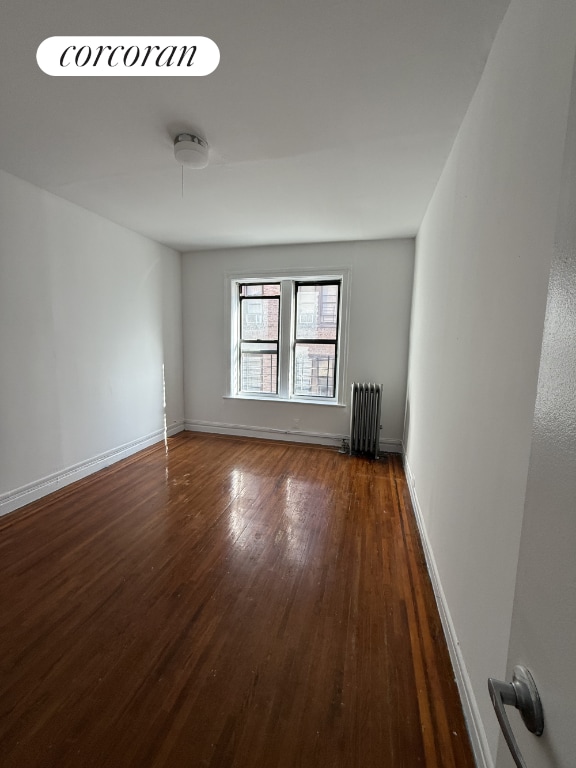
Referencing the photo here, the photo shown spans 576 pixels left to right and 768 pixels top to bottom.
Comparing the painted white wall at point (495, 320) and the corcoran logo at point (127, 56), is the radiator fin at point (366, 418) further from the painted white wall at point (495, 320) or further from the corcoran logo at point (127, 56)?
the corcoran logo at point (127, 56)

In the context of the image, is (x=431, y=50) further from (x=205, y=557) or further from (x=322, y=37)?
(x=205, y=557)

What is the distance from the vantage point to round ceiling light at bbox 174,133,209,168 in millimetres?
1907

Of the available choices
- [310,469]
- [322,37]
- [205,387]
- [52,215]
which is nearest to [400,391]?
[310,469]

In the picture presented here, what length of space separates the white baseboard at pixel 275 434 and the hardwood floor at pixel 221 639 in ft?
4.80

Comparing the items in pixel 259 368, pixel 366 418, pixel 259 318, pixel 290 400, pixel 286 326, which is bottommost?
pixel 366 418

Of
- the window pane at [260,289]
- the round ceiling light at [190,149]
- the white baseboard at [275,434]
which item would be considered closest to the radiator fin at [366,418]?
Result: the white baseboard at [275,434]

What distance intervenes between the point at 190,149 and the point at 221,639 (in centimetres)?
263

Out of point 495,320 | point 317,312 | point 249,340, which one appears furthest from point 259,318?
point 495,320

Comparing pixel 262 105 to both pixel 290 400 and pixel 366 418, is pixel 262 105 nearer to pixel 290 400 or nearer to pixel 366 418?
pixel 366 418

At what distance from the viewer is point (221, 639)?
1.51 meters

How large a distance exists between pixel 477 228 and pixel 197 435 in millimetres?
4245

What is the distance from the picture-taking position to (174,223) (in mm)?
3461

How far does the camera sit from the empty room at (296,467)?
85cm

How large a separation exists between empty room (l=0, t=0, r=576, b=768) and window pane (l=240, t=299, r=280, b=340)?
1196 mm
